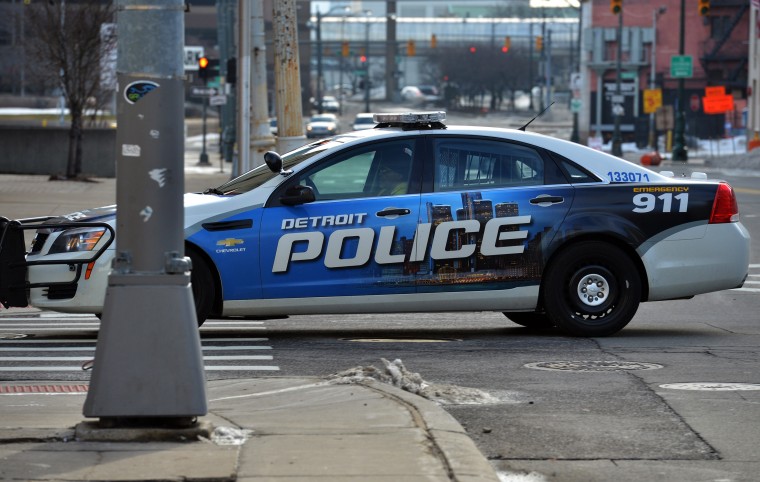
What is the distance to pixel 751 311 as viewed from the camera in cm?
1236

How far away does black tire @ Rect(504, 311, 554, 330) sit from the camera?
11027 millimetres

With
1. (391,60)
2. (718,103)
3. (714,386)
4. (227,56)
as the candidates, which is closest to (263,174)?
(714,386)

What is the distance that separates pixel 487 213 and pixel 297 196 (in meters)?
1.48

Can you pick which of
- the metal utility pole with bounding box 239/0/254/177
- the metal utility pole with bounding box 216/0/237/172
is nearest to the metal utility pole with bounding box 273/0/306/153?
the metal utility pole with bounding box 239/0/254/177

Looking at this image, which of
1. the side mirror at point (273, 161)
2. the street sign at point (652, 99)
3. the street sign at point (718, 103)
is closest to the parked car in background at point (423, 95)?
the street sign at point (652, 99)

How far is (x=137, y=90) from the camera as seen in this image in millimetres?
6074

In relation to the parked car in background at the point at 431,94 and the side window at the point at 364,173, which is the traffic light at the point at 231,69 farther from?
the parked car in background at the point at 431,94

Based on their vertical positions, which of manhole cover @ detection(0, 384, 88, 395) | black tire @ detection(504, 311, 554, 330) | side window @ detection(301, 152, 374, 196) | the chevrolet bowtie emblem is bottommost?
black tire @ detection(504, 311, 554, 330)

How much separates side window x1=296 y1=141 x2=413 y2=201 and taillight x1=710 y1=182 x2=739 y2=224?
98.3 inches

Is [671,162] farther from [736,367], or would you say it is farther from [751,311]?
[736,367]

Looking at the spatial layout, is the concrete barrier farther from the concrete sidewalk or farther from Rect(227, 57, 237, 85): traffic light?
the concrete sidewalk

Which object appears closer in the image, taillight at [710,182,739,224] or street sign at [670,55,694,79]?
taillight at [710,182,739,224]

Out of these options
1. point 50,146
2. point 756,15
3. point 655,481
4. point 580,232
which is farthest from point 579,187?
point 756,15

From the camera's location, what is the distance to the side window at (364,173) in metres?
10.1
